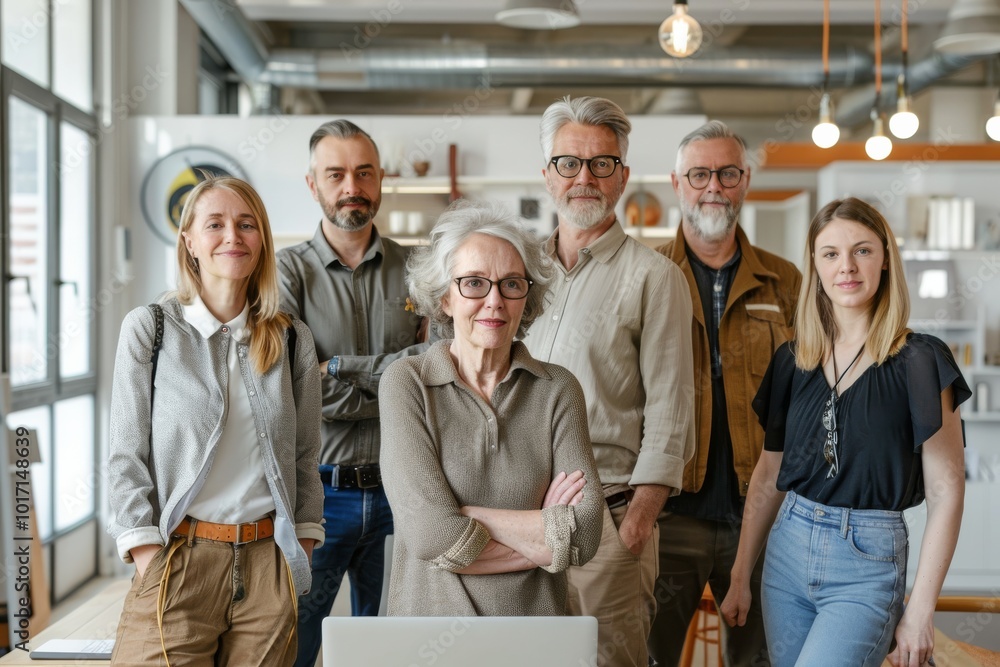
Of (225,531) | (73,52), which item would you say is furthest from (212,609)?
(73,52)

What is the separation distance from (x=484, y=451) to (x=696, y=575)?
106 cm

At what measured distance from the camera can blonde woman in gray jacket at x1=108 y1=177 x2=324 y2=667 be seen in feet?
6.57

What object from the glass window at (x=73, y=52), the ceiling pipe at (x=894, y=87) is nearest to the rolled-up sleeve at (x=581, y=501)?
the glass window at (x=73, y=52)

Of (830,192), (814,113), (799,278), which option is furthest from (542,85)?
(799,278)

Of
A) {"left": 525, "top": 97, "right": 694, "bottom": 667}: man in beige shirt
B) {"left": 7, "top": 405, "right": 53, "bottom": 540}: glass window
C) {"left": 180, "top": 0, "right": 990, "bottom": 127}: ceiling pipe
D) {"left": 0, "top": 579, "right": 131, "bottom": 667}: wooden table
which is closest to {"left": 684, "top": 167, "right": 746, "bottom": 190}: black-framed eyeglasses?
{"left": 525, "top": 97, "right": 694, "bottom": 667}: man in beige shirt

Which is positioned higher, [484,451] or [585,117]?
[585,117]

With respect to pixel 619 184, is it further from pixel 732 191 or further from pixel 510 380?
pixel 510 380

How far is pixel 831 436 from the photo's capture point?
2.18 meters

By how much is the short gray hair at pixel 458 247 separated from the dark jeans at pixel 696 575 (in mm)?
945

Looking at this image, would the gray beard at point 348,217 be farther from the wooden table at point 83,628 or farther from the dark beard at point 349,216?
the wooden table at point 83,628

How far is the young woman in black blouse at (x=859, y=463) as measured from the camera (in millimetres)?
2074

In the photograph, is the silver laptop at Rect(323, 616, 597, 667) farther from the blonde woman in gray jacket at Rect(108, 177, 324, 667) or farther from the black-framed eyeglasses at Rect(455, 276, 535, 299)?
the black-framed eyeglasses at Rect(455, 276, 535, 299)

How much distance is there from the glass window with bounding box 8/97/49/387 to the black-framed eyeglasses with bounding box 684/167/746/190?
374 centimetres

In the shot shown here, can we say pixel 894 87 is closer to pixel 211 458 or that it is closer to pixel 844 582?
pixel 844 582
